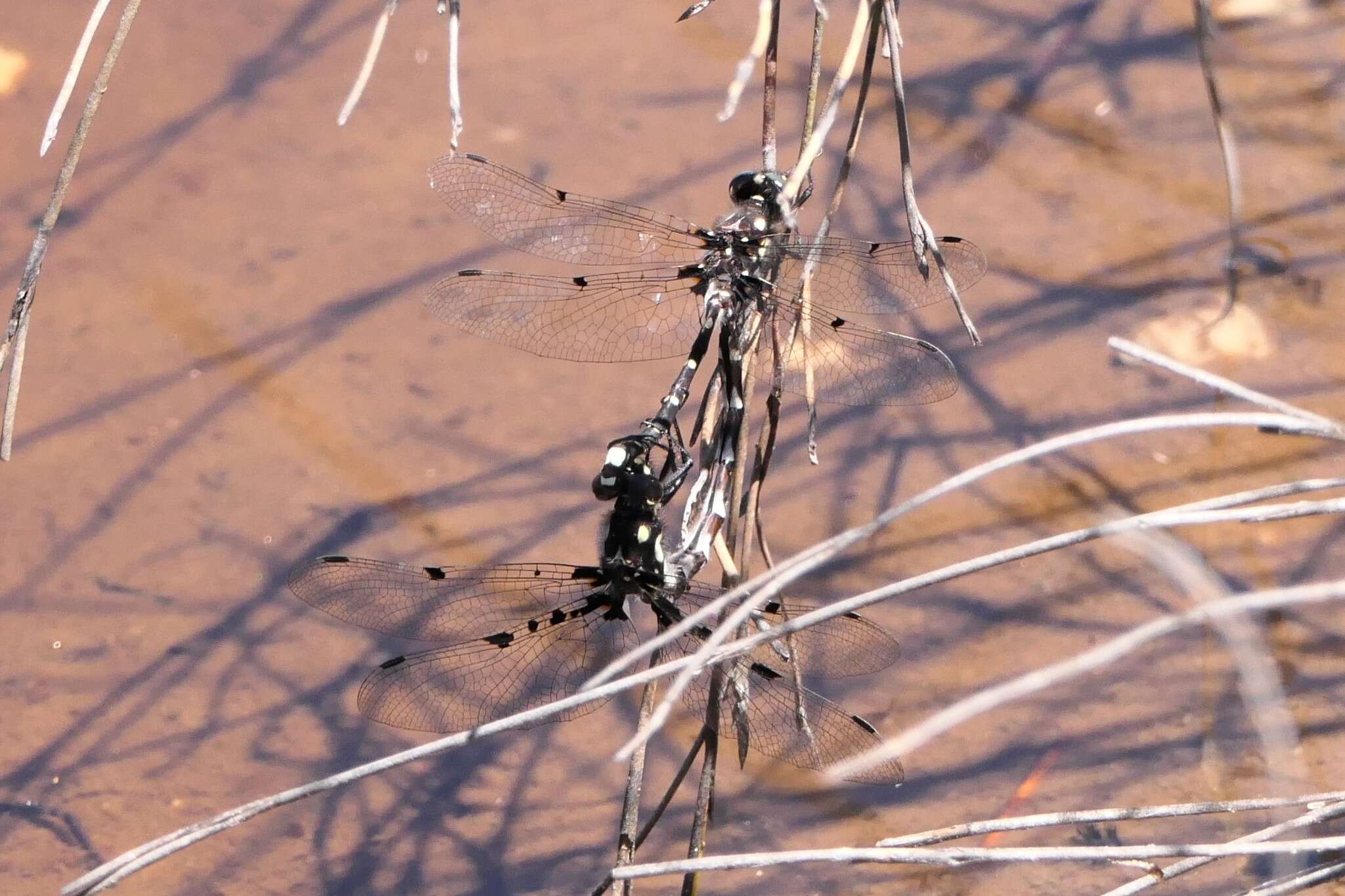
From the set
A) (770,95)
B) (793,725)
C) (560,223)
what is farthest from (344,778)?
(560,223)

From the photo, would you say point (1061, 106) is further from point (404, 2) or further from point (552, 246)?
point (404, 2)

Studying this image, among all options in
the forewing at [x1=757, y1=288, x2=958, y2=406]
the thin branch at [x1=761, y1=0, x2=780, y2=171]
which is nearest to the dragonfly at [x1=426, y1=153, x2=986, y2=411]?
the forewing at [x1=757, y1=288, x2=958, y2=406]

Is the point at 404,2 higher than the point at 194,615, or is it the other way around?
the point at 404,2

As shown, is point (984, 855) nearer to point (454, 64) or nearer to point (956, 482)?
A: point (956, 482)

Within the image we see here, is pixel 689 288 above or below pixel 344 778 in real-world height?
above

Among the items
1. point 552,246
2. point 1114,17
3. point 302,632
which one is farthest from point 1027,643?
point 1114,17

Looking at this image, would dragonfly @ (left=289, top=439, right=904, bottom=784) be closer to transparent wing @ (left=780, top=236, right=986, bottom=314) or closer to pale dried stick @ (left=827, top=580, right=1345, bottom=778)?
transparent wing @ (left=780, top=236, right=986, bottom=314)

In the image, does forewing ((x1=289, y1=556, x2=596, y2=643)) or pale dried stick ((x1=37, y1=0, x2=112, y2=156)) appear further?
forewing ((x1=289, y1=556, x2=596, y2=643))
